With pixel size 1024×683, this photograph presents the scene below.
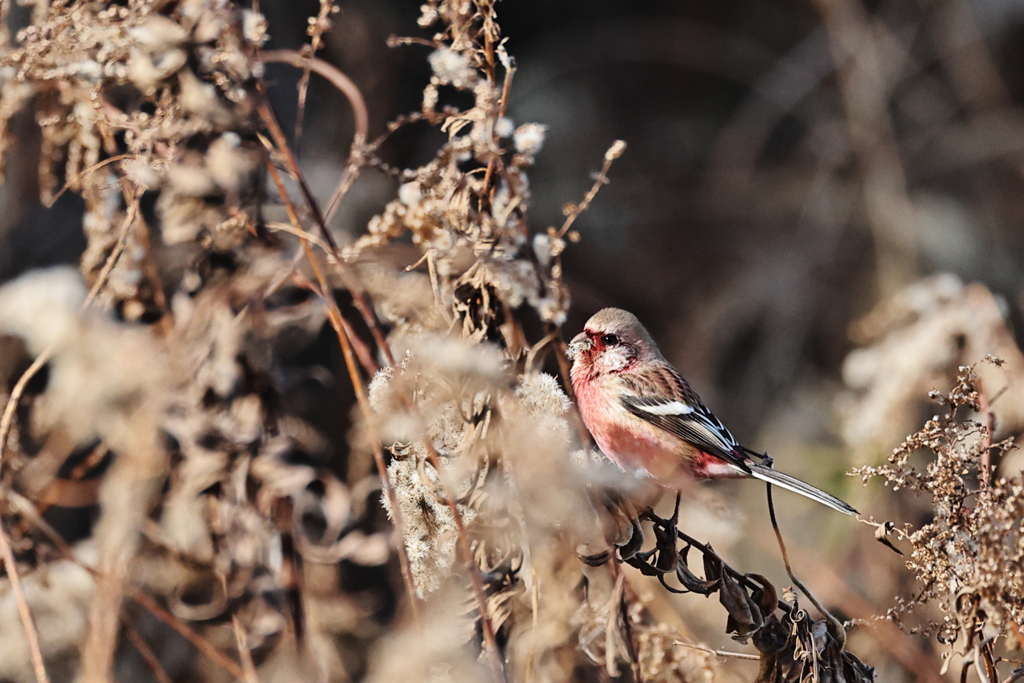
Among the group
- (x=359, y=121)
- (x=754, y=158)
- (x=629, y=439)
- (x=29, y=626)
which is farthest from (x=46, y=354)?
(x=754, y=158)

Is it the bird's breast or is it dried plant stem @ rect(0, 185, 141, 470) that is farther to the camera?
the bird's breast

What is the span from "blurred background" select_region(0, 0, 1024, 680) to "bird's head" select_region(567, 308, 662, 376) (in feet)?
8.03

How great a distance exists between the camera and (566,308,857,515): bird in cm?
256

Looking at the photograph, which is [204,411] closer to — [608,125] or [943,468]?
[943,468]

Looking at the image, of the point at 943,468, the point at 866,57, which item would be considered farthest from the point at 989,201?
the point at 943,468

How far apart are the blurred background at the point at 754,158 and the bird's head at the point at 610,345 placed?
2.45 meters

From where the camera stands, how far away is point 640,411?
263cm

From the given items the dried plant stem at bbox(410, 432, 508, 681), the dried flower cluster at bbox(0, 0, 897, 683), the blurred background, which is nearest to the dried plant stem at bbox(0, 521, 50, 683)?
the dried flower cluster at bbox(0, 0, 897, 683)

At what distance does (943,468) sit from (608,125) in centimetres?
622

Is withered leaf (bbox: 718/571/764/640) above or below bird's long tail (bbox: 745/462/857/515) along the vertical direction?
above

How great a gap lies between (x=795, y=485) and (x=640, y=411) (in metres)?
0.53

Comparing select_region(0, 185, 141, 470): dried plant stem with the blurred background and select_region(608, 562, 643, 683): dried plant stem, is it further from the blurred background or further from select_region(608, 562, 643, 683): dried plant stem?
the blurred background

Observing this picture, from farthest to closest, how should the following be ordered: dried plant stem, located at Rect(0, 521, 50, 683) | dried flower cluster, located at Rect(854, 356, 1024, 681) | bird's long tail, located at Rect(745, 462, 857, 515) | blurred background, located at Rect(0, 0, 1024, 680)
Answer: blurred background, located at Rect(0, 0, 1024, 680), bird's long tail, located at Rect(745, 462, 857, 515), dried plant stem, located at Rect(0, 521, 50, 683), dried flower cluster, located at Rect(854, 356, 1024, 681)

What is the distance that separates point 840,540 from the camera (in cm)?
390
